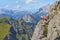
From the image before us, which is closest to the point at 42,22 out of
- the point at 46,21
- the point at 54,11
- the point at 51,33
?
the point at 46,21

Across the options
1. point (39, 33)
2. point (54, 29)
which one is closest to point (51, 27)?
point (54, 29)

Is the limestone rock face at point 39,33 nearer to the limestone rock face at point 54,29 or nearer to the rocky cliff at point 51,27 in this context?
the rocky cliff at point 51,27

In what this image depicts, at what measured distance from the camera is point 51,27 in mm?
39312

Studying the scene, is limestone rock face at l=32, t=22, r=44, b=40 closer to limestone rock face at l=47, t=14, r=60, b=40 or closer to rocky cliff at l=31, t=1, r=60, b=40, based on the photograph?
rocky cliff at l=31, t=1, r=60, b=40

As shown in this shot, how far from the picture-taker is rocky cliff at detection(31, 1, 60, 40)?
1481 inches

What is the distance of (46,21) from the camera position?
44.5 metres

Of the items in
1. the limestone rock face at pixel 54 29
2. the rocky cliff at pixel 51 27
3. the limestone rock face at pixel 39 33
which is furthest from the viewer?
the limestone rock face at pixel 39 33

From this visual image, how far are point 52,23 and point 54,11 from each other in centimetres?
560

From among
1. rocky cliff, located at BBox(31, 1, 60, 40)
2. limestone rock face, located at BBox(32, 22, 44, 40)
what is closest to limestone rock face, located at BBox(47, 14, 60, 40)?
rocky cliff, located at BBox(31, 1, 60, 40)

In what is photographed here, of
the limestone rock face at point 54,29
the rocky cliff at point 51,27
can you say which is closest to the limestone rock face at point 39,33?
the rocky cliff at point 51,27

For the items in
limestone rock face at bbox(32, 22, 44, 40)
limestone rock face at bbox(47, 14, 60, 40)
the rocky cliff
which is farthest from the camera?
limestone rock face at bbox(32, 22, 44, 40)

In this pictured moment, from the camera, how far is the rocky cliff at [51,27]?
37.6 metres

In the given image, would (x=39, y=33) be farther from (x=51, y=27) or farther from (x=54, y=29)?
(x=54, y=29)

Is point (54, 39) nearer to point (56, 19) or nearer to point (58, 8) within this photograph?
point (56, 19)
